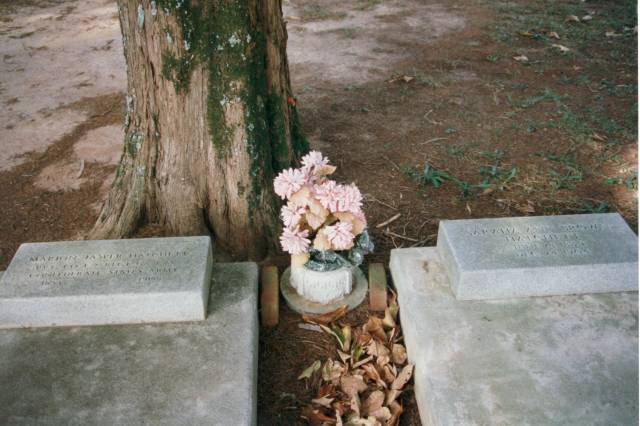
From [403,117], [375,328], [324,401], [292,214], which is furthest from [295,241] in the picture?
[403,117]

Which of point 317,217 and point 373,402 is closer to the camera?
point 373,402

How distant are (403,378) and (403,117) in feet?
9.74

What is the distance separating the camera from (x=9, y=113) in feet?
17.1

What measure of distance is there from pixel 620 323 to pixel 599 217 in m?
0.68

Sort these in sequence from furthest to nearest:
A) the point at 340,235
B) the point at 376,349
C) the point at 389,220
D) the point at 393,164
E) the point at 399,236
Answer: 1. the point at 393,164
2. the point at 389,220
3. the point at 399,236
4. the point at 376,349
5. the point at 340,235

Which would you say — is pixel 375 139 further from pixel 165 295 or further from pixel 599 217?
pixel 165 295

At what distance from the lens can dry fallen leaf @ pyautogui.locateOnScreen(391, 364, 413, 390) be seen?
8.21ft

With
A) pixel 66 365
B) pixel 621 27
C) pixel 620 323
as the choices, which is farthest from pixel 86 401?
pixel 621 27

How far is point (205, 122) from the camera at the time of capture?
2.95 meters

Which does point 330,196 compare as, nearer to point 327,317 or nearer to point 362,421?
point 327,317

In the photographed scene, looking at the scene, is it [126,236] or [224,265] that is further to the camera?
[126,236]

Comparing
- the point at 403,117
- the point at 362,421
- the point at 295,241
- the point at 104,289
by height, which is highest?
the point at 295,241

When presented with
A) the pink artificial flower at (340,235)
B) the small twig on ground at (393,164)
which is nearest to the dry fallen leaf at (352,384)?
the pink artificial flower at (340,235)

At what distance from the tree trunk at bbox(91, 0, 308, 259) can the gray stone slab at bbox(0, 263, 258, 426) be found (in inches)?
27.5
